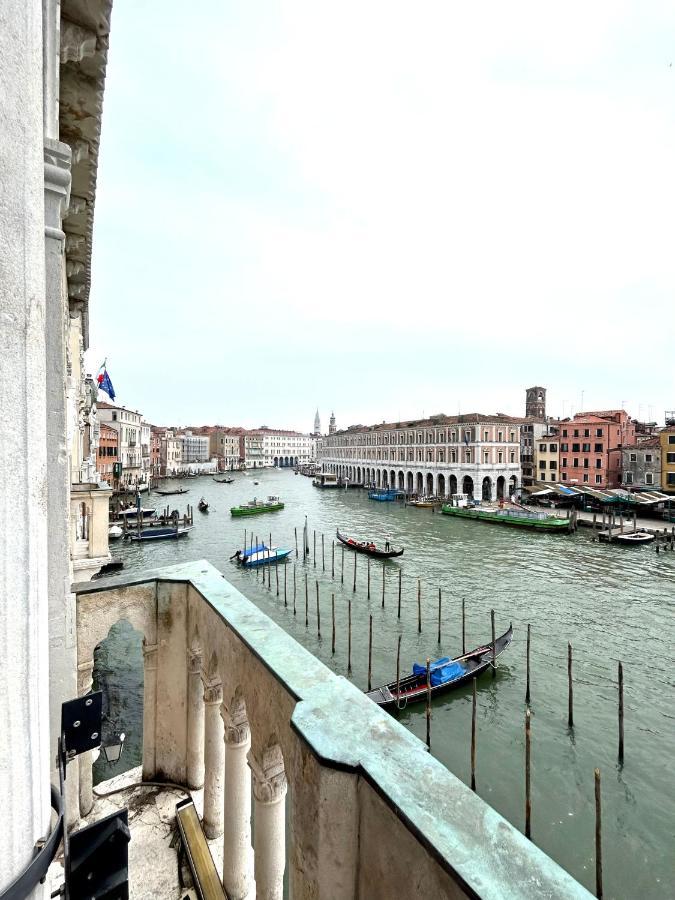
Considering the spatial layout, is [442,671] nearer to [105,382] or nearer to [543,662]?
[543,662]

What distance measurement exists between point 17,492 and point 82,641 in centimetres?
456

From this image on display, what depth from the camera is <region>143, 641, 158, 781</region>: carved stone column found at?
199 inches

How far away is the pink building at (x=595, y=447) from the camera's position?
38188 millimetres

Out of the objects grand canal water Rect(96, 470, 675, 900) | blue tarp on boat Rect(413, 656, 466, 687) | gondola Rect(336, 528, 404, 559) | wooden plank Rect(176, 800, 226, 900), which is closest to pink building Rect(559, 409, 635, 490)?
grand canal water Rect(96, 470, 675, 900)

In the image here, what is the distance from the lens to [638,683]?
428 inches

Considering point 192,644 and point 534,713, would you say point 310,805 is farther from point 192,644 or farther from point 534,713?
point 534,713

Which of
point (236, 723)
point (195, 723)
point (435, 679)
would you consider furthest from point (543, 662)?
point (236, 723)

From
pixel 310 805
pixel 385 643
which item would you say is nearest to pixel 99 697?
pixel 310 805

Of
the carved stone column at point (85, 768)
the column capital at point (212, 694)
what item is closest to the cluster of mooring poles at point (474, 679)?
the column capital at point (212, 694)

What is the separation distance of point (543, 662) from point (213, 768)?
400 inches

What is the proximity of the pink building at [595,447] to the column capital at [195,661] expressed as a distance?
1584 inches

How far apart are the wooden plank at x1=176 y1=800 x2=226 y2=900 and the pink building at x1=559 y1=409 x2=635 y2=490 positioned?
132 ft

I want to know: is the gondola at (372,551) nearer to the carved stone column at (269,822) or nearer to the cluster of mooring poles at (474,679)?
the cluster of mooring poles at (474,679)

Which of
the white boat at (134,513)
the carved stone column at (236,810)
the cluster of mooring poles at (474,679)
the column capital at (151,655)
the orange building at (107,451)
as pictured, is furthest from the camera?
the orange building at (107,451)
